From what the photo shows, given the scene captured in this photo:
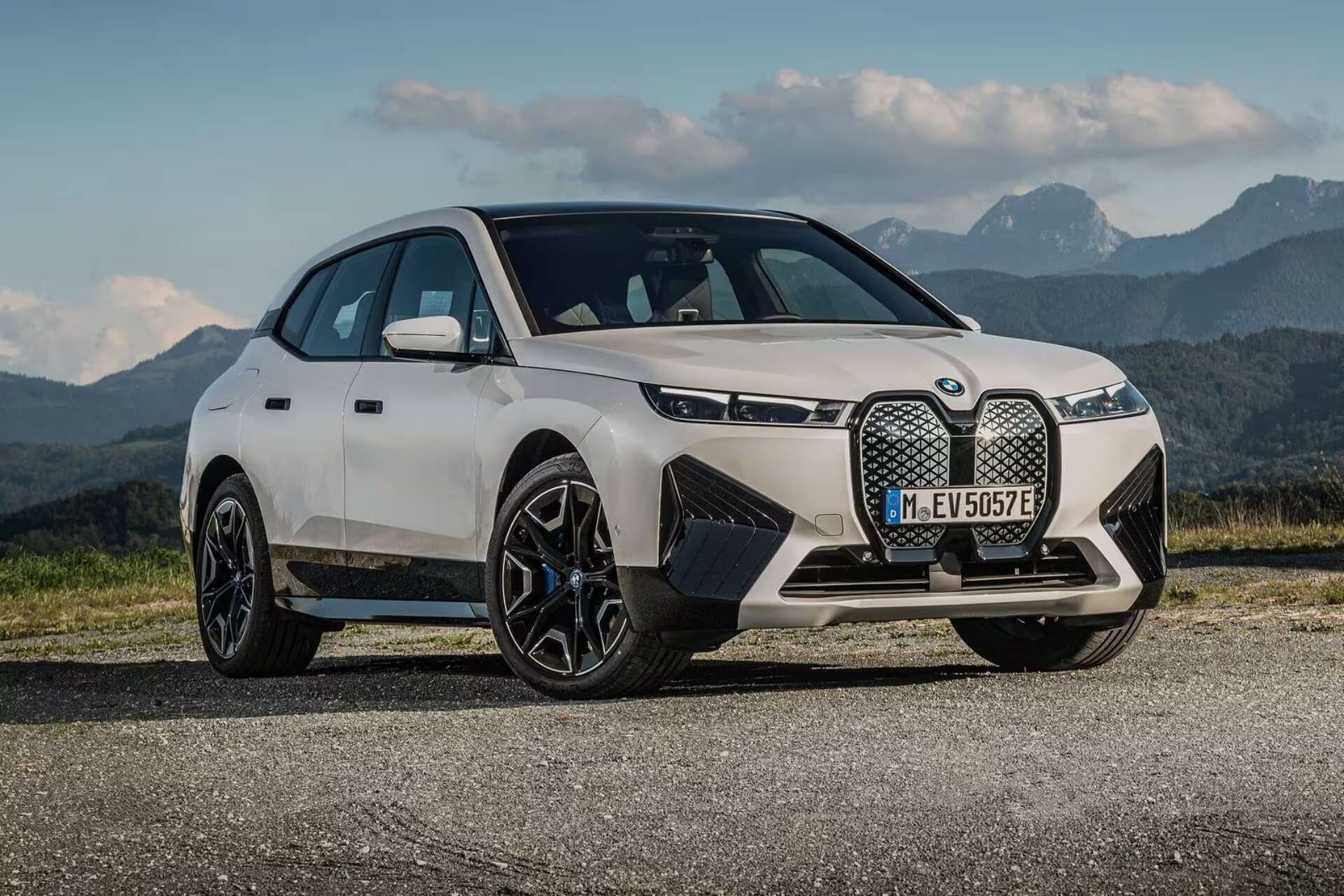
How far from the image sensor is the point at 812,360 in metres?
6.16

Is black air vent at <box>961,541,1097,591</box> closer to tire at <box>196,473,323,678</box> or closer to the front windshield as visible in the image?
the front windshield

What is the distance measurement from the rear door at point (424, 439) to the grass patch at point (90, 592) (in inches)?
254

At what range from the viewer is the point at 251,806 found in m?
4.64

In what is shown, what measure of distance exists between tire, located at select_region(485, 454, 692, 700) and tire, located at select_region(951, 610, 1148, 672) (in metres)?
1.80

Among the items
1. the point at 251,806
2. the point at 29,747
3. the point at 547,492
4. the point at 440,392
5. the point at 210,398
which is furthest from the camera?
the point at 210,398

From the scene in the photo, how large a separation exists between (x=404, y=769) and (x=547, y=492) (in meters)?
1.47

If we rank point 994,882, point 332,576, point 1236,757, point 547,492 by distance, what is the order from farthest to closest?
point 332,576 → point 547,492 → point 1236,757 → point 994,882

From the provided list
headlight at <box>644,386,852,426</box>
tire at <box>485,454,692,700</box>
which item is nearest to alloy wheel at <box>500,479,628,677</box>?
tire at <box>485,454,692,700</box>

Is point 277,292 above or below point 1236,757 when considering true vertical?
above

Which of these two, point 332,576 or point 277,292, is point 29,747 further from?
point 277,292

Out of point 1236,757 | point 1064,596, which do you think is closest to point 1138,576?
point 1064,596

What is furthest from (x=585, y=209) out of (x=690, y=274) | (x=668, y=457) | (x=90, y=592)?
(x=90, y=592)

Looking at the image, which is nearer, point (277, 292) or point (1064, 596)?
point (1064, 596)

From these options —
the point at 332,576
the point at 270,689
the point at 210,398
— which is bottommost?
the point at 270,689
